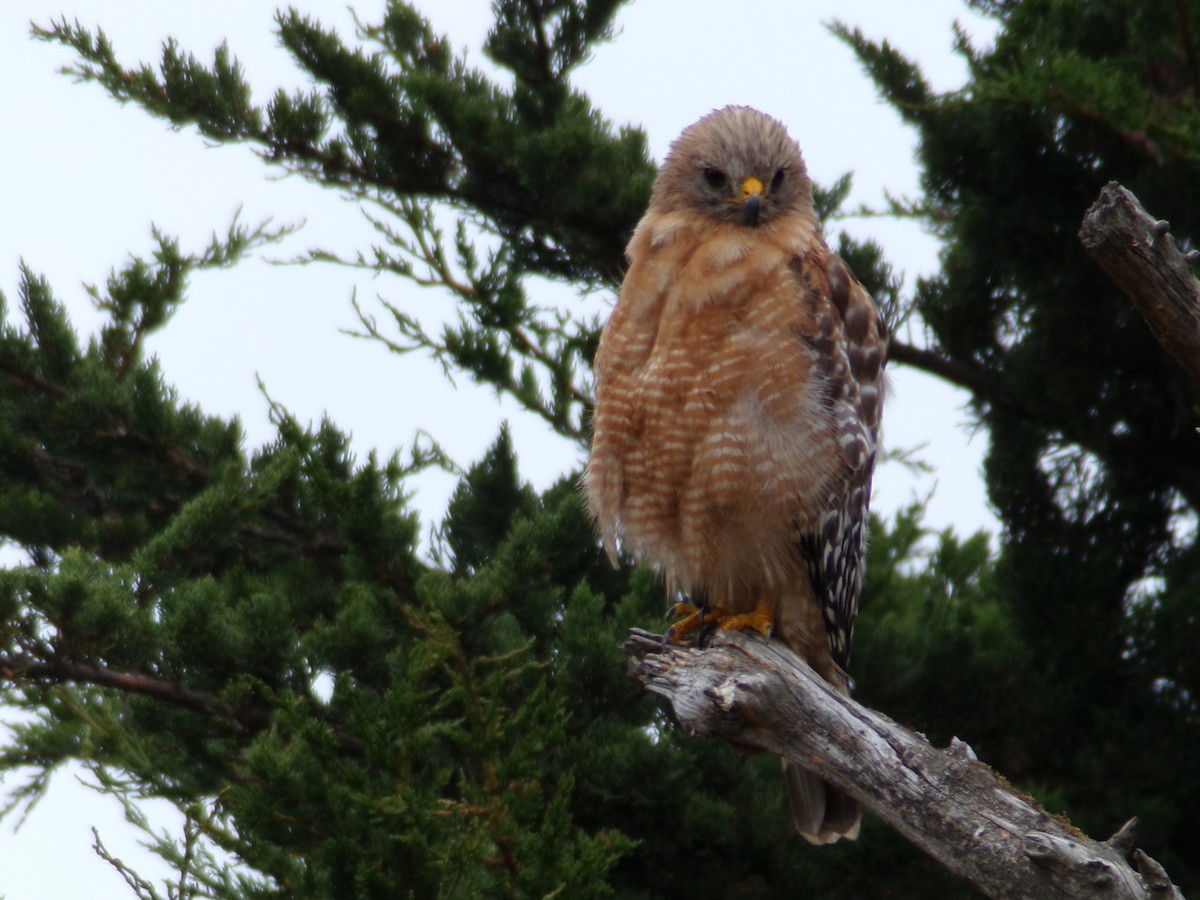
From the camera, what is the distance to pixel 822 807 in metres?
4.77

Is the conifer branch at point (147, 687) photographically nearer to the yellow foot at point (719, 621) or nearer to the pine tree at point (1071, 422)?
the yellow foot at point (719, 621)

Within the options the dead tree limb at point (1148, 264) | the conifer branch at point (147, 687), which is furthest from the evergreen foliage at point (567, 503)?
the dead tree limb at point (1148, 264)

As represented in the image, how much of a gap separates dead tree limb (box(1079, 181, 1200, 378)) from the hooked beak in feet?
5.60

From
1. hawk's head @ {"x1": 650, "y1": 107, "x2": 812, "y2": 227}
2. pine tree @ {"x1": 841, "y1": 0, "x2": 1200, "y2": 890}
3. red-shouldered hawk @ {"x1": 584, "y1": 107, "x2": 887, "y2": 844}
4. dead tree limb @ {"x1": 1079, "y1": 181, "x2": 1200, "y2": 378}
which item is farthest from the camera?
pine tree @ {"x1": 841, "y1": 0, "x2": 1200, "y2": 890}

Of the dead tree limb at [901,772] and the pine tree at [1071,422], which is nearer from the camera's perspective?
the dead tree limb at [901,772]

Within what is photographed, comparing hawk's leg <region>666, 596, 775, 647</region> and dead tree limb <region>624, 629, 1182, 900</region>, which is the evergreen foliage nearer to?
→ hawk's leg <region>666, 596, 775, 647</region>

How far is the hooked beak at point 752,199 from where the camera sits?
485cm

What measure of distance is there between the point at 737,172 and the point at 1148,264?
197 centimetres

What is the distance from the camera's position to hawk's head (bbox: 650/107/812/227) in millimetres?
4969

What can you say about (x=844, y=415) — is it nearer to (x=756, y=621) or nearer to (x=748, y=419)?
(x=748, y=419)

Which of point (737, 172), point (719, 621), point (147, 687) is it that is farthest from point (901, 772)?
point (147, 687)

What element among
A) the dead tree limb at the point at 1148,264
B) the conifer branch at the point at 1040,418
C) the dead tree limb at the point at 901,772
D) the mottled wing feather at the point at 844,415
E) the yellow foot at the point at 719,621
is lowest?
the dead tree limb at the point at 901,772

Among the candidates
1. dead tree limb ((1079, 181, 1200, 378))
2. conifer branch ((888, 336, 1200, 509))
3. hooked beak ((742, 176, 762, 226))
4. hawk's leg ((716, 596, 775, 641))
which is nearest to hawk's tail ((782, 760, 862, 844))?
hawk's leg ((716, 596, 775, 641))

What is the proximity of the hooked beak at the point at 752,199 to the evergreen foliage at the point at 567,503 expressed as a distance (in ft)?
3.22
